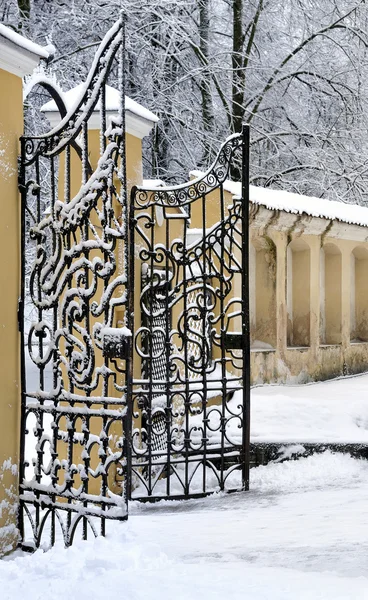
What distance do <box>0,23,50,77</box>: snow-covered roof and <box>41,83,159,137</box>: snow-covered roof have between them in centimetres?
165

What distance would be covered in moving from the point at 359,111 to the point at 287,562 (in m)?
14.6

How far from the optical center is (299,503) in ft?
22.5

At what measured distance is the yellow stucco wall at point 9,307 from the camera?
200 inches

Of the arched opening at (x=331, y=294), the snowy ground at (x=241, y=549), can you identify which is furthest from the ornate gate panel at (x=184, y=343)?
the arched opening at (x=331, y=294)

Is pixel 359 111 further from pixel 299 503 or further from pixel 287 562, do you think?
pixel 287 562

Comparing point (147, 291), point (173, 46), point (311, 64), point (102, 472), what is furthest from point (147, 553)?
point (311, 64)

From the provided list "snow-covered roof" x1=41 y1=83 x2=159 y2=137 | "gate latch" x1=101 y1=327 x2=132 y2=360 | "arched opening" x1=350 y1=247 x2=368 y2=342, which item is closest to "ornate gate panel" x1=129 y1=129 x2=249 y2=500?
"snow-covered roof" x1=41 y1=83 x2=159 y2=137

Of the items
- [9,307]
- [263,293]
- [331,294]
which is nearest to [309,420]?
[263,293]

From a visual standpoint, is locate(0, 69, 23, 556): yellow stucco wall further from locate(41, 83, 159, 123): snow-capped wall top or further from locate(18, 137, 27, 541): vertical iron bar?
locate(41, 83, 159, 123): snow-capped wall top

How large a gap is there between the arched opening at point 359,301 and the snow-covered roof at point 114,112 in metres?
7.58

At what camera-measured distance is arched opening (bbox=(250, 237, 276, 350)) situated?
12.1 metres

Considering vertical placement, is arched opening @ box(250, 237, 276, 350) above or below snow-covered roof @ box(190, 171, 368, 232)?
below

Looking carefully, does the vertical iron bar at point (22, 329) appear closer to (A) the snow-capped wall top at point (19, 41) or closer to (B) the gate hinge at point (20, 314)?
(B) the gate hinge at point (20, 314)

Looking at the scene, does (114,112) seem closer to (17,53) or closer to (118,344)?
(17,53)
